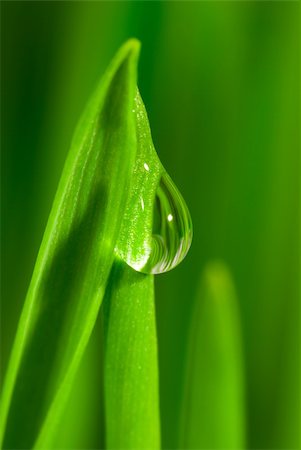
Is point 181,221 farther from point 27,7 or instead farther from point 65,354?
point 27,7

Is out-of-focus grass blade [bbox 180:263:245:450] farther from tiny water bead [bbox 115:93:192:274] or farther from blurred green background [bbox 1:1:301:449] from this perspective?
blurred green background [bbox 1:1:301:449]

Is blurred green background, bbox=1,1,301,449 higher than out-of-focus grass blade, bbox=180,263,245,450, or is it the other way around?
blurred green background, bbox=1,1,301,449

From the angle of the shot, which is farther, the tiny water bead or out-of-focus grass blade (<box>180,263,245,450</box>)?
out-of-focus grass blade (<box>180,263,245,450</box>)

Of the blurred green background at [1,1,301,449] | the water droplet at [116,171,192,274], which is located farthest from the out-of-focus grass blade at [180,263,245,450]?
the blurred green background at [1,1,301,449]

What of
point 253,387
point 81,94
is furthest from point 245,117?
point 253,387

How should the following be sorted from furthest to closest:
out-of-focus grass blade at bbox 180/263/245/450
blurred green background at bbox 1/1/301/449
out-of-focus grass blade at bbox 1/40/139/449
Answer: blurred green background at bbox 1/1/301/449 < out-of-focus grass blade at bbox 180/263/245/450 < out-of-focus grass blade at bbox 1/40/139/449

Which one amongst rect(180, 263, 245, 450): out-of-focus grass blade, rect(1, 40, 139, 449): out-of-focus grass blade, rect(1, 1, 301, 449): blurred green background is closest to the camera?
rect(1, 40, 139, 449): out-of-focus grass blade

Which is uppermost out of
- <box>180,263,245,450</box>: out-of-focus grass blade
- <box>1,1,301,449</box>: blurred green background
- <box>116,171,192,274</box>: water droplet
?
<box>1,1,301,449</box>: blurred green background

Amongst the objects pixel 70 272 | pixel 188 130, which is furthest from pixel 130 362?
pixel 188 130
